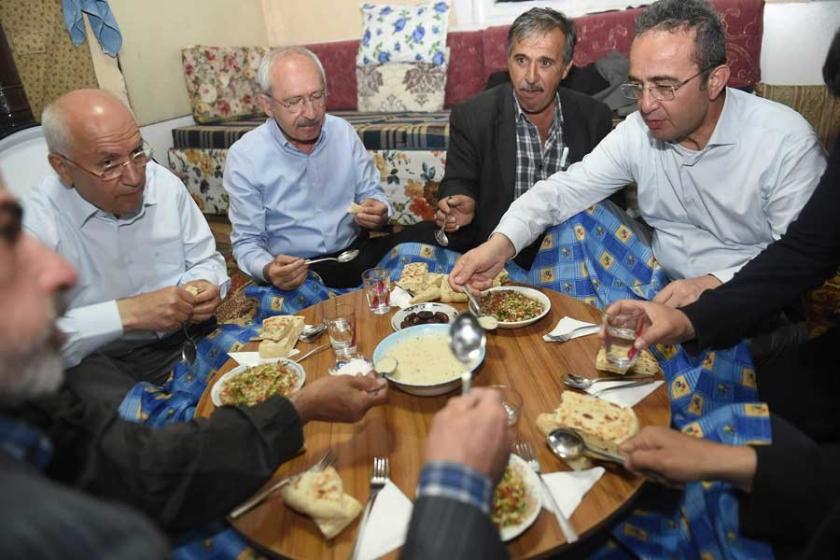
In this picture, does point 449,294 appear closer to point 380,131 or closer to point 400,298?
point 400,298

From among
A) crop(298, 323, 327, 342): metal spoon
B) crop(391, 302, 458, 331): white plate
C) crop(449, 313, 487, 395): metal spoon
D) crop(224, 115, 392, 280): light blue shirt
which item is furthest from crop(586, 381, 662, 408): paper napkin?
crop(224, 115, 392, 280): light blue shirt

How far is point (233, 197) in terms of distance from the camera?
270 centimetres

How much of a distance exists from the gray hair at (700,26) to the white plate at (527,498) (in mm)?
1530

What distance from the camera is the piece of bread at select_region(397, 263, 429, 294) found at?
1.99 metres

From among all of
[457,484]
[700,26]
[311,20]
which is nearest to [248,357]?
[457,484]

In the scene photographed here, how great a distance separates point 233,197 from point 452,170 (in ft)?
3.73

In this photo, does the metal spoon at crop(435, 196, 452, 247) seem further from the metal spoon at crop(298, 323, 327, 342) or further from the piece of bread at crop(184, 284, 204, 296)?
the piece of bread at crop(184, 284, 204, 296)

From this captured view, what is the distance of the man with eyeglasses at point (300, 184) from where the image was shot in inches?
102

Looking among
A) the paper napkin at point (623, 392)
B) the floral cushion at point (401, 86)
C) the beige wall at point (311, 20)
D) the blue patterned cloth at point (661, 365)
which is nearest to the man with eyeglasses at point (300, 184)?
the blue patterned cloth at point (661, 365)

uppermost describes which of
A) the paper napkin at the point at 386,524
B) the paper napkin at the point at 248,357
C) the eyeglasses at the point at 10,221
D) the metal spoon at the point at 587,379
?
the eyeglasses at the point at 10,221

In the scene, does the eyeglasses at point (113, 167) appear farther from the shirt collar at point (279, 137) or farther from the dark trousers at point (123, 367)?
the shirt collar at point (279, 137)

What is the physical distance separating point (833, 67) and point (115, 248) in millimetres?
2410

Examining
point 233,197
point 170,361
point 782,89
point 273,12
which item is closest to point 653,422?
point 170,361

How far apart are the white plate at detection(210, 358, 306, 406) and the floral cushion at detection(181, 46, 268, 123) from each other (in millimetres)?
4496
